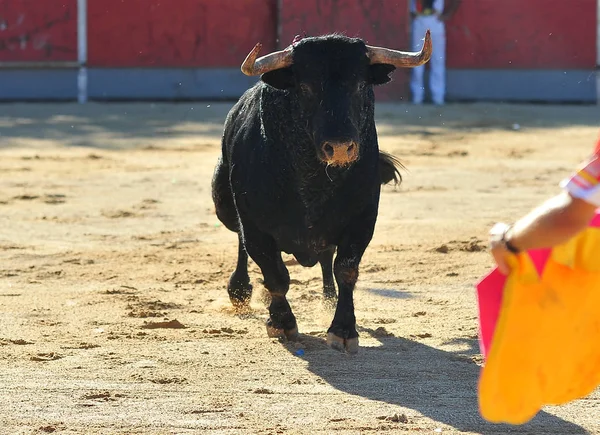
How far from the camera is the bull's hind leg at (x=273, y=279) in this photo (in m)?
5.43

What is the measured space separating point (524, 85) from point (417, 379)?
1180 centimetres

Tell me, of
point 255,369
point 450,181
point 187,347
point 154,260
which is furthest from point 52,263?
point 450,181

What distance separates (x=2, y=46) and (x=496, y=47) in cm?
657

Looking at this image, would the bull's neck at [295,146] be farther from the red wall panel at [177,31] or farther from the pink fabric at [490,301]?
the red wall panel at [177,31]

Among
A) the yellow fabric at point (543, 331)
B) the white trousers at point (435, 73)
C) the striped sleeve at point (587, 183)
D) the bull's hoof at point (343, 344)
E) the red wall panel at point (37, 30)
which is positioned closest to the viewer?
the striped sleeve at point (587, 183)

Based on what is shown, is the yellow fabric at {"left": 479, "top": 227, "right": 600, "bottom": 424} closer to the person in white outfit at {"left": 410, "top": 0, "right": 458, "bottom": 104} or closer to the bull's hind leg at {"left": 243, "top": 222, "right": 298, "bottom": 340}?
the bull's hind leg at {"left": 243, "top": 222, "right": 298, "bottom": 340}

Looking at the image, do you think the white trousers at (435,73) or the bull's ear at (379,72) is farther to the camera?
the white trousers at (435,73)

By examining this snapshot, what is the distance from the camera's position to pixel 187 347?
527 cm

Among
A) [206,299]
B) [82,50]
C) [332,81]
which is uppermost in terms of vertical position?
[332,81]

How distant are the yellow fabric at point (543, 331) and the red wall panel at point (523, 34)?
1335 cm

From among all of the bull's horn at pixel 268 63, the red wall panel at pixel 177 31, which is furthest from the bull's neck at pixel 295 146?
the red wall panel at pixel 177 31

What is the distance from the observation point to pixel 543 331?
2826 millimetres

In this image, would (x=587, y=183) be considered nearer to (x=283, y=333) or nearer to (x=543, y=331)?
(x=543, y=331)

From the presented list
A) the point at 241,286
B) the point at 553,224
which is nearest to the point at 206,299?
the point at 241,286
